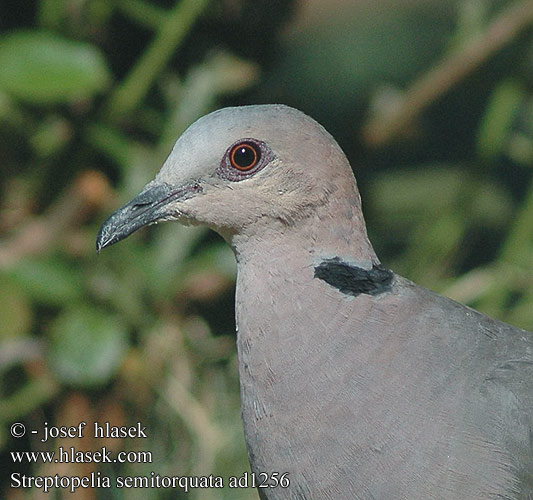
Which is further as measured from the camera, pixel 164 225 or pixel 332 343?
pixel 164 225

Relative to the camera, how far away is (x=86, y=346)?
2906mm

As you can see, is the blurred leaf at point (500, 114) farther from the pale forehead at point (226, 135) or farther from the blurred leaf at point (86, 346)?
the pale forehead at point (226, 135)

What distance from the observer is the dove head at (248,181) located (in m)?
1.92

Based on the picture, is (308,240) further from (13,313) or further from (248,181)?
(13,313)

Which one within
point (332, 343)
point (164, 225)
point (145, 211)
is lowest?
point (332, 343)

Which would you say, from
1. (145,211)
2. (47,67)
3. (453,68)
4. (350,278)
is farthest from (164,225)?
(350,278)

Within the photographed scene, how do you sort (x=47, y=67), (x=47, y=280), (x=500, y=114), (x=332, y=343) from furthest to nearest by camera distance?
(x=500, y=114)
(x=47, y=280)
(x=47, y=67)
(x=332, y=343)

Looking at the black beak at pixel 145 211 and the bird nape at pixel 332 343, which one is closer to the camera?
the bird nape at pixel 332 343

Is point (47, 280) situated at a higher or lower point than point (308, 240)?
higher

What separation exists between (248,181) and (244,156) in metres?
0.05

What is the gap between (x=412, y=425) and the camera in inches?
71.1

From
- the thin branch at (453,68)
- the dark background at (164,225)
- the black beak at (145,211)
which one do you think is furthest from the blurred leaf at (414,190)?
the black beak at (145,211)

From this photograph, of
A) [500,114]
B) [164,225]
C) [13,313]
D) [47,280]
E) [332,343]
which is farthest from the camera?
[500,114]

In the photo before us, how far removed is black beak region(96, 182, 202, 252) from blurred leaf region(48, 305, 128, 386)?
1.00 m
